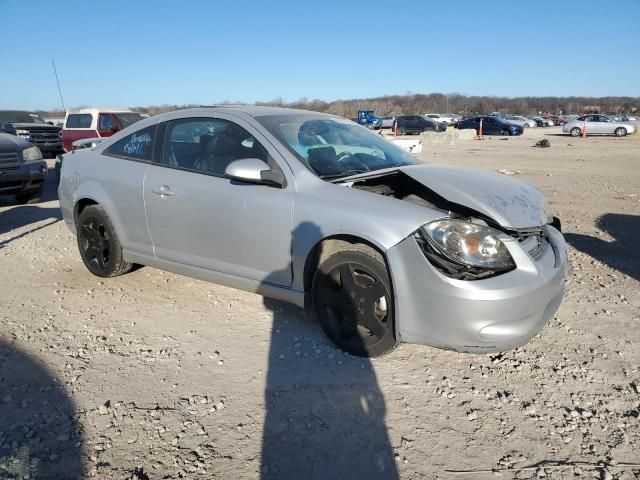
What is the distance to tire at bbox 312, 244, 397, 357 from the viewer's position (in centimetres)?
296

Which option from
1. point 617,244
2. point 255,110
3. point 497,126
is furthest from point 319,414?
point 497,126

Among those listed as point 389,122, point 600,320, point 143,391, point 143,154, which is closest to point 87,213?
point 143,154

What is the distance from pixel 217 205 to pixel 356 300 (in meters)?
1.30

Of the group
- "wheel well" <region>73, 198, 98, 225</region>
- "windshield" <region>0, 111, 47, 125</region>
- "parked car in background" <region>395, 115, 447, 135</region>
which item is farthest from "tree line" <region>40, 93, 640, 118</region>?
"wheel well" <region>73, 198, 98, 225</region>

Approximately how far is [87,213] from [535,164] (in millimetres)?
13575

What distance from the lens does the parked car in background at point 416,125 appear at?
38.6 metres

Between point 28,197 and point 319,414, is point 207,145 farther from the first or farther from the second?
point 28,197

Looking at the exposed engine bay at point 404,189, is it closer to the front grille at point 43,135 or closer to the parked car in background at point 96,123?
the parked car in background at point 96,123

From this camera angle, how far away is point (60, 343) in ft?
11.4

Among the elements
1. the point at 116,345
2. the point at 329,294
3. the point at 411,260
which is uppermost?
the point at 411,260

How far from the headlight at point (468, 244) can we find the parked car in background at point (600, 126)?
108 feet

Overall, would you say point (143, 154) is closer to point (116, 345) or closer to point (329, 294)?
point (116, 345)

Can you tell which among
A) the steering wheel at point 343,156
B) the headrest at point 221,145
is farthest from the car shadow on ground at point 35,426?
the steering wheel at point 343,156

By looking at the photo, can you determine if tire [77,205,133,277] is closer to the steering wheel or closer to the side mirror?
the side mirror
